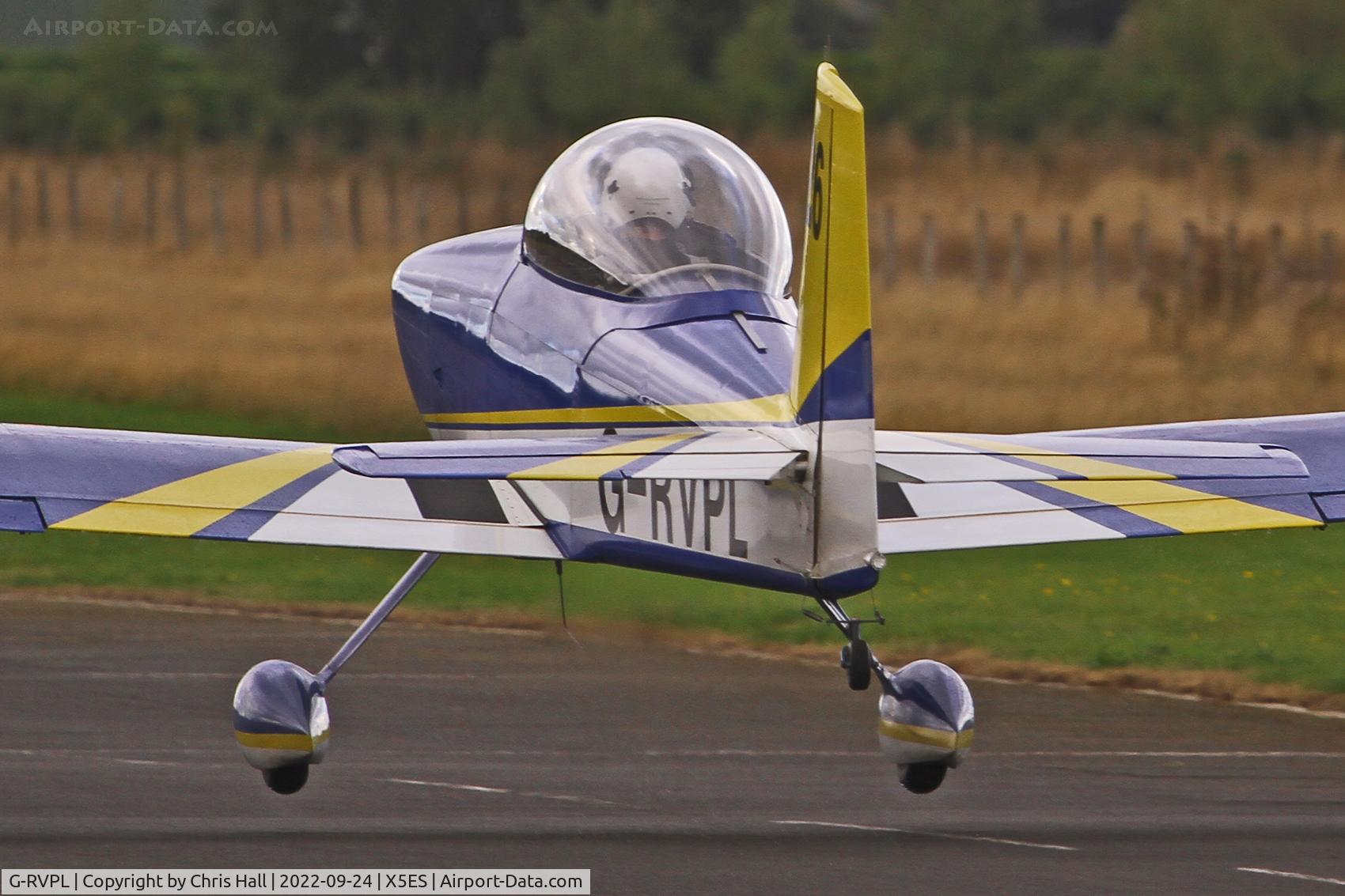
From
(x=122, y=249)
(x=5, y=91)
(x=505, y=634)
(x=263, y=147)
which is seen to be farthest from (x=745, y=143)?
(x=505, y=634)

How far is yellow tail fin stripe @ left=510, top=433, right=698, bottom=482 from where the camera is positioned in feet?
25.1

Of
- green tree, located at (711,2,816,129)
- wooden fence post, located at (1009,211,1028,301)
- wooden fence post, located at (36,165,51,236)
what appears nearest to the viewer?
wooden fence post, located at (1009,211,1028,301)

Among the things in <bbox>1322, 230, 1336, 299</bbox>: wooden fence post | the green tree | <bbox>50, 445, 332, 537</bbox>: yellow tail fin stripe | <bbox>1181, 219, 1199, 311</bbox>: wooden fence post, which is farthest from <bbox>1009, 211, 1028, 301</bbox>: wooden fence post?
<bbox>50, 445, 332, 537</bbox>: yellow tail fin stripe

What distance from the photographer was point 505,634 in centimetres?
1573

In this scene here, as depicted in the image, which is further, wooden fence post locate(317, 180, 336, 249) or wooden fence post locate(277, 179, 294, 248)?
wooden fence post locate(277, 179, 294, 248)

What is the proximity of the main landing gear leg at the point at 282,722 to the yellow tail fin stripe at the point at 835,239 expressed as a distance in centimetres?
325

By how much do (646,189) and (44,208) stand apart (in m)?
27.5

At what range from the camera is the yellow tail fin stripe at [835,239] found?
24.8ft

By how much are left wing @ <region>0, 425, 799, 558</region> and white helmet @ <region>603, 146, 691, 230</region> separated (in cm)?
132

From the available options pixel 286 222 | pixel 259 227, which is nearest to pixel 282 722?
pixel 259 227

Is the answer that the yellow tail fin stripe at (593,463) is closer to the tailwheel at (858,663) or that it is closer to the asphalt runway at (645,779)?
the tailwheel at (858,663)

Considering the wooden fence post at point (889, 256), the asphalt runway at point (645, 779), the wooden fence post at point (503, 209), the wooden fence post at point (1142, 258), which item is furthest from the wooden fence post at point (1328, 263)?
the asphalt runway at point (645, 779)

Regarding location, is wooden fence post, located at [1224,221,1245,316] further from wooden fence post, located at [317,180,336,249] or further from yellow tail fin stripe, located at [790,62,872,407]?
yellow tail fin stripe, located at [790,62,872,407]

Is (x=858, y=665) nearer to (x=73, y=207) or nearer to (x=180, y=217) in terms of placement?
(x=180, y=217)
